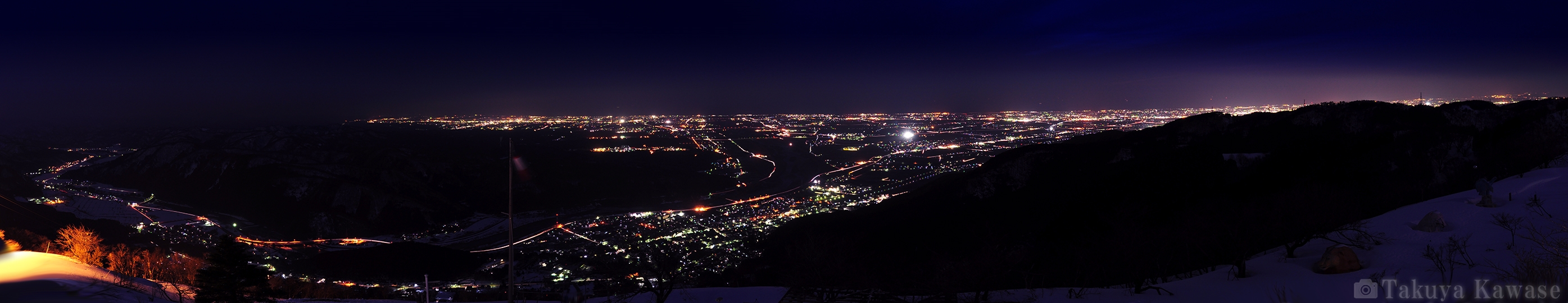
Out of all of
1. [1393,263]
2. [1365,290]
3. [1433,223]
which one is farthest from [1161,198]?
[1365,290]

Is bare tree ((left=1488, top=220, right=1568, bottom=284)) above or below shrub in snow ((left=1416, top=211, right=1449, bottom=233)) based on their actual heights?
above

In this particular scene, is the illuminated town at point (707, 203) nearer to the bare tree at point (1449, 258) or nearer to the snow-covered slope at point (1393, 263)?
the snow-covered slope at point (1393, 263)

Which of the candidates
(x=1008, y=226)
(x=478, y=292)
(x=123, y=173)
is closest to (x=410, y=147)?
(x=123, y=173)

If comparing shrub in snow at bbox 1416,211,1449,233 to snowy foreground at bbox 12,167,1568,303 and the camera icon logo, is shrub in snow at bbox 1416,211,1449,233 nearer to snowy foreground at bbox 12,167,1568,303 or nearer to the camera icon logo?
snowy foreground at bbox 12,167,1568,303

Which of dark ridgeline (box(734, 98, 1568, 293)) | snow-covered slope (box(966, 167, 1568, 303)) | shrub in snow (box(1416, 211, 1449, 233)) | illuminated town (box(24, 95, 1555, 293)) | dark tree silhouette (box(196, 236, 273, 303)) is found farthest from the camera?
illuminated town (box(24, 95, 1555, 293))

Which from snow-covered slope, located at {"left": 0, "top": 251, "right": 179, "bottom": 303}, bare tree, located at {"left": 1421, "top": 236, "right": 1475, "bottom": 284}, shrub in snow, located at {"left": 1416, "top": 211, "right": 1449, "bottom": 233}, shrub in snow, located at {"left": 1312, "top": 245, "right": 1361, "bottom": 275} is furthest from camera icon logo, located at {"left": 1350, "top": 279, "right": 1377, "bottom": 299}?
snow-covered slope, located at {"left": 0, "top": 251, "right": 179, "bottom": 303}

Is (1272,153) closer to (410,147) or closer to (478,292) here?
(478,292)

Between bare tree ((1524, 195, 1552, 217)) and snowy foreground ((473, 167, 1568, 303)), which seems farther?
bare tree ((1524, 195, 1552, 217))
